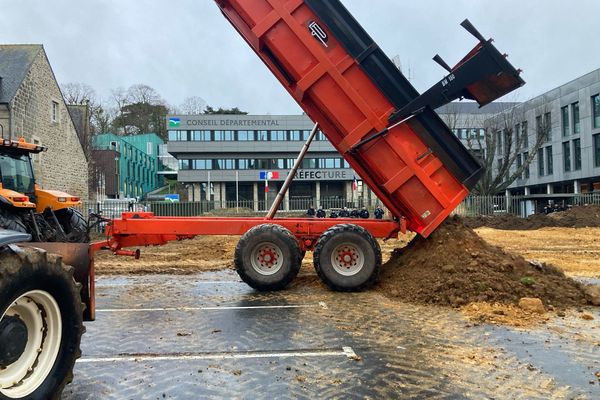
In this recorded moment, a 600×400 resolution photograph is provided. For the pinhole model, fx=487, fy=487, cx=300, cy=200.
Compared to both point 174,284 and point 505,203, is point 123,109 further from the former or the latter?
point 174,284

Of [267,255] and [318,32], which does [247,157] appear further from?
[318,32]

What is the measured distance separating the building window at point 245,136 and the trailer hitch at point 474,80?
6074 cm

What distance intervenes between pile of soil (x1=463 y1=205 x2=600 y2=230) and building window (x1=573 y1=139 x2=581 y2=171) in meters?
18.5

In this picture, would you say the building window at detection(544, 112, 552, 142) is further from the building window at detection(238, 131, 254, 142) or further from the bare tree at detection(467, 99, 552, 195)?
the building window at detection(238, 131, 254, 142)

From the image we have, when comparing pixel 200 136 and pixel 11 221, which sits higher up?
pixel 200 136

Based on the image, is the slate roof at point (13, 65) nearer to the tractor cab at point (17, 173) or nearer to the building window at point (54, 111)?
the building window at point (54, 111)

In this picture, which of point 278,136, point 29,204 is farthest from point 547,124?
point 29,204

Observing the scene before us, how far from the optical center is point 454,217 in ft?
29.3

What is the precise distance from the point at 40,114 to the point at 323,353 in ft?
88.2

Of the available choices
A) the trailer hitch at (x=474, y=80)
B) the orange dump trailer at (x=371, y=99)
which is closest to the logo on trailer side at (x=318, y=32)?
the orange dump trailer at (x=371, y=99)

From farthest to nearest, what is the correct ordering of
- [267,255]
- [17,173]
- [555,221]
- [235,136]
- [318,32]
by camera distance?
1. [235,136]
2. [555,221]
3. [17,173]
4. [267,255]
5. [318,32]

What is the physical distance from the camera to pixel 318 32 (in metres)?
8.27

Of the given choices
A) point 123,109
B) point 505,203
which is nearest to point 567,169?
point 505,203

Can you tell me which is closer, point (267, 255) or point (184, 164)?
point (267, 255)
